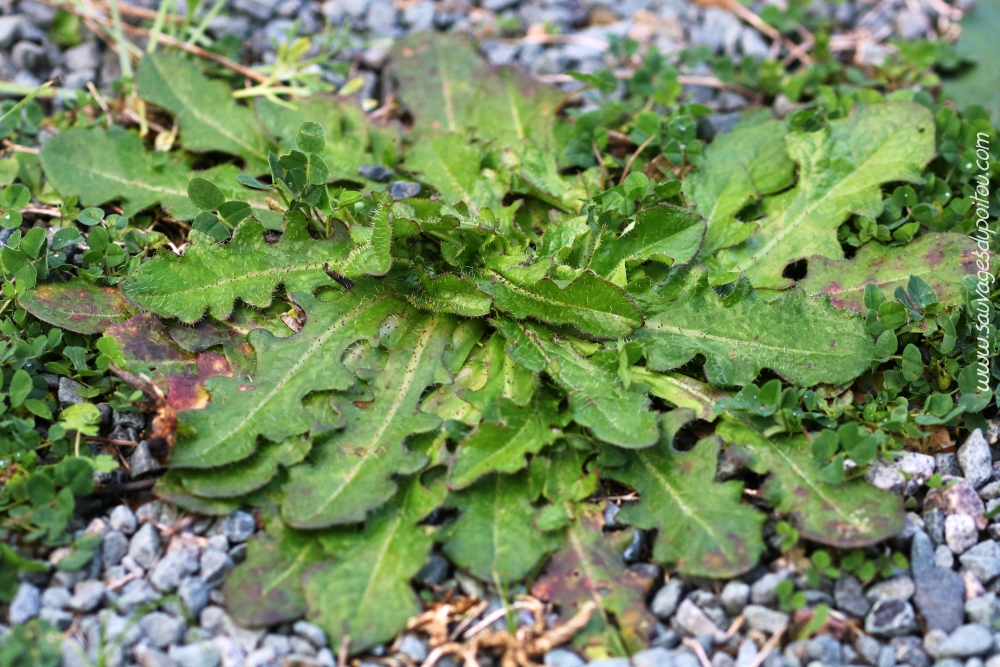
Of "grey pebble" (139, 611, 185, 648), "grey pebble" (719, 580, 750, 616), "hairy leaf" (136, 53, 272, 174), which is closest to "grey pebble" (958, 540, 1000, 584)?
"grey pebble" (719, 580, 750, 616)

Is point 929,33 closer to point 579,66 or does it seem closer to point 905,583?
point 579,66

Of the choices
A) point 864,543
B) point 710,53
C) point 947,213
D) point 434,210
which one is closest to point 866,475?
point 864,543

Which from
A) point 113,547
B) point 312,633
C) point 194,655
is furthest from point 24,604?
point 312,633

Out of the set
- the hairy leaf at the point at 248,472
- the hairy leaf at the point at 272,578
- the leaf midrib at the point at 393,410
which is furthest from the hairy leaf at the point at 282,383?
the hairy leaf at the point at 272,578

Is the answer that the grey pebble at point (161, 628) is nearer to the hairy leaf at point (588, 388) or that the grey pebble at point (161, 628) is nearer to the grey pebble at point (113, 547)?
the grey pebble at point (113, 547)

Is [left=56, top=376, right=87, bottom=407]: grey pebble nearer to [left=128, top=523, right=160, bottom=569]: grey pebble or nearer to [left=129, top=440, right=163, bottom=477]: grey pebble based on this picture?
[left=129, top=440, right=163, bottom=477]: grey pebble

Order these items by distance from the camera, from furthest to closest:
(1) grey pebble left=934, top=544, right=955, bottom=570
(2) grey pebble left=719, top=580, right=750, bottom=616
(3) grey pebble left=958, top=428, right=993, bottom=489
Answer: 1. (3) grey pebble left=958, top=428, right=993, bottom=489
2. (1) grey pebble left=934, top=544, right=955, bottom=570
3. (2) grey pebble left=719, top=580, right=750, bottom=616
